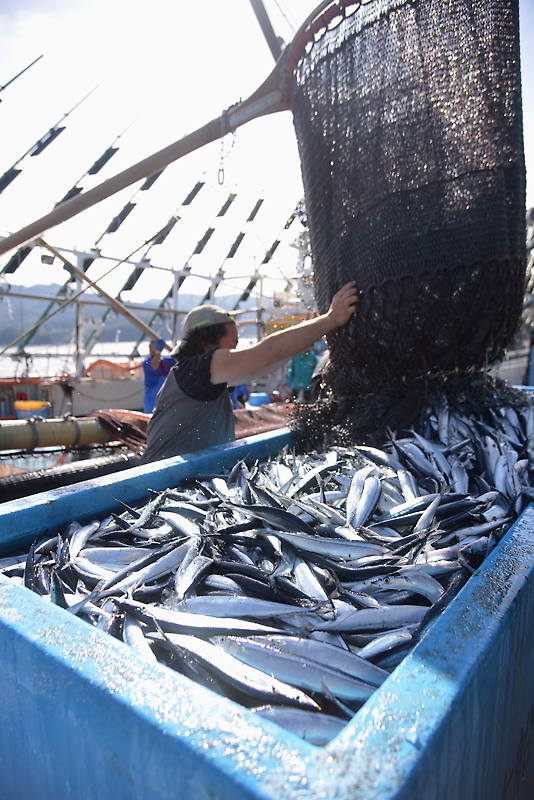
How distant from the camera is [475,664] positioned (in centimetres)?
92

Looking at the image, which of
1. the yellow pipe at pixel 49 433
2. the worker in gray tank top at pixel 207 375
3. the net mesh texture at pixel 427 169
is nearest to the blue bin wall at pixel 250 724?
the net mesh texture at pixel 427 169

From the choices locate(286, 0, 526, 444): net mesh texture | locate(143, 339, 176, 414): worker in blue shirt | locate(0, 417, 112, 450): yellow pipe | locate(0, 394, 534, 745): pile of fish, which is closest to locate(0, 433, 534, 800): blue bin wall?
locate(0, 394, 534, 745): pile of fish

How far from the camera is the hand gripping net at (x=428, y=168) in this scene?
2.25 meters

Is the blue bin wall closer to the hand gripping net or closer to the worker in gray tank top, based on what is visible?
the hand gripping net

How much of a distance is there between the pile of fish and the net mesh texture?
0.72 m

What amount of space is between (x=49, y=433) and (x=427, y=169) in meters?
4.72

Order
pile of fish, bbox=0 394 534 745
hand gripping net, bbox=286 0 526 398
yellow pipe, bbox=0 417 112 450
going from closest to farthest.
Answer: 1. pile of fish, bbox=0 394 534 745
2. hand gripping net, bbox=286 0 526 398
3. yellow pipe, bbox=0 417 112 450

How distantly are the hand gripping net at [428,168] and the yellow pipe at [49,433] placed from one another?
3.99 meters

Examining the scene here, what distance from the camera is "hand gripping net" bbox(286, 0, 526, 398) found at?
2.25 meters

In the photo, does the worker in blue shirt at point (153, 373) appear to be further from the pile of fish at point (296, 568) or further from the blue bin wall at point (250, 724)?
the blue bin wall at point (250, 724)

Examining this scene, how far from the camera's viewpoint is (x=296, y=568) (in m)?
1.47

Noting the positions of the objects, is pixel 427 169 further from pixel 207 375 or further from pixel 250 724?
pixel 250 724

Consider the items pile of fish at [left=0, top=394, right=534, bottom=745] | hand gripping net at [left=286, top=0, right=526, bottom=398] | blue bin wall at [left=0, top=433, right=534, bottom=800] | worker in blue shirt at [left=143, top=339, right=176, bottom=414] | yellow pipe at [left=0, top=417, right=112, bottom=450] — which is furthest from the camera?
worker in blue shirt at [left=143, top=339, right=176, bottom=414]

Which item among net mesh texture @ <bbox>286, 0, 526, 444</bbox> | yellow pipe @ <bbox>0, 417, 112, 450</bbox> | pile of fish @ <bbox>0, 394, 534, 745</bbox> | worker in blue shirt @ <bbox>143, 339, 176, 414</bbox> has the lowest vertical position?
yellow pipe @ <bbox>0, 417, 112, 450</bbox>
